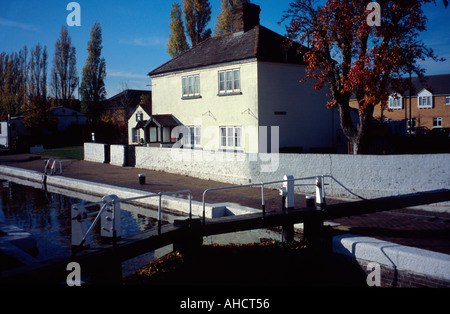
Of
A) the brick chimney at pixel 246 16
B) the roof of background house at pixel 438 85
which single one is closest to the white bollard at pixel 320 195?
the brick chimney at pixel 246 16

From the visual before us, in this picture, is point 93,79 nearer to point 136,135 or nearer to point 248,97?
point 136,135

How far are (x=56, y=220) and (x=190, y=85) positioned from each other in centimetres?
1565

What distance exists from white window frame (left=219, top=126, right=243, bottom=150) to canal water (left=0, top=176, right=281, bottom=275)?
9.42m

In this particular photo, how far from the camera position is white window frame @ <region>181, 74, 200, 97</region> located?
26.9 metres

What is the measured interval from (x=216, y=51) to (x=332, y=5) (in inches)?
458

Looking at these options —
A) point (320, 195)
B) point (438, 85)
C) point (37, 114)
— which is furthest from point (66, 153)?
point (438, 85)

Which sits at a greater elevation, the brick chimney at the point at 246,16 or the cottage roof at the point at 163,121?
the brick chimney at the point at 246,16

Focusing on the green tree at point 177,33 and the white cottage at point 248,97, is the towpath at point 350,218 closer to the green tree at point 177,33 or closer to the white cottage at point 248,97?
the white cottage at point 248,97

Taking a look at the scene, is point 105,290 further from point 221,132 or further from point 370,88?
point 221,132

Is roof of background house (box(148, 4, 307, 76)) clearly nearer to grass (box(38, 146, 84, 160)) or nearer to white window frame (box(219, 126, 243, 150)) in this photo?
white window frame (box(219, 126, 243, 150))

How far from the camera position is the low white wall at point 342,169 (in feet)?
44.3

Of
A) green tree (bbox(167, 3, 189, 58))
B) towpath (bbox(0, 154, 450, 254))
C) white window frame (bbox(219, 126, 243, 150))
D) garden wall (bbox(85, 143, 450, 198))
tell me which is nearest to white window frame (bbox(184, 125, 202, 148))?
white window frame (bbox(219, 126, 243, 150))

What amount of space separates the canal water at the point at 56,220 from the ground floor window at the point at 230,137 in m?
9.46

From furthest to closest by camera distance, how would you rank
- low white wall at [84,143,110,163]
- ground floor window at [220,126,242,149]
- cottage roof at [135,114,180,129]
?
low white wall at [84,143,110,163]
cottage roof at [135,114,180,129]
ground floor window at [220,126,242,149]
